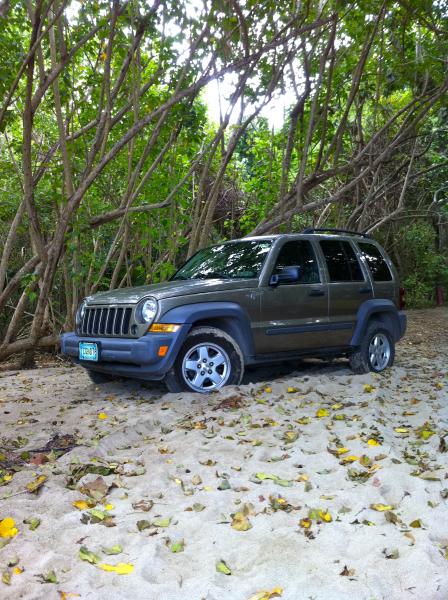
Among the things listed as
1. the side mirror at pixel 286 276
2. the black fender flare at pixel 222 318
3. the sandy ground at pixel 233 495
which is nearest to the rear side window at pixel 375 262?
the side mirror at pixel 286 276

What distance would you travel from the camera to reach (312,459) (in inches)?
A: 162

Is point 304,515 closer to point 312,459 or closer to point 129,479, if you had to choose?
point 312,459

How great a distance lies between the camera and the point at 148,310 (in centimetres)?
582

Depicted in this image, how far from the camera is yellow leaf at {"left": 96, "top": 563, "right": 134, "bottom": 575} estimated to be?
2.68m

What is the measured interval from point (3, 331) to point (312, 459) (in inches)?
371

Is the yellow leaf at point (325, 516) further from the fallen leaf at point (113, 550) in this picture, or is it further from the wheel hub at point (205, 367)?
the wheel hub at point (205, 367)

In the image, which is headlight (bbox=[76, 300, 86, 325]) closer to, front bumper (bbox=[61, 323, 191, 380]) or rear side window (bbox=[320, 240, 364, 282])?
front bumper (bbox=[61, 323, 191, 380])

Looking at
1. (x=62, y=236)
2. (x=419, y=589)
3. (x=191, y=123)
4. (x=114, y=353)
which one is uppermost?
(x=191, y=123)

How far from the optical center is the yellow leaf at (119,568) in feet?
8.79

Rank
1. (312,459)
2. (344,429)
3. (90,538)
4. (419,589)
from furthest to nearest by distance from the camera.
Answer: (344,429) < (312,459) < (90,538) < (419,589)

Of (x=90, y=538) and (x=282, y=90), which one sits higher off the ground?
(x=282, y=90)

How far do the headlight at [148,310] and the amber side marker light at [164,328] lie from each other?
0.29ft

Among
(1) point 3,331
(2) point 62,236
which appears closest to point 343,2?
(2) point 62,236

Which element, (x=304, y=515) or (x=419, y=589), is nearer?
(x=419, y=589)
